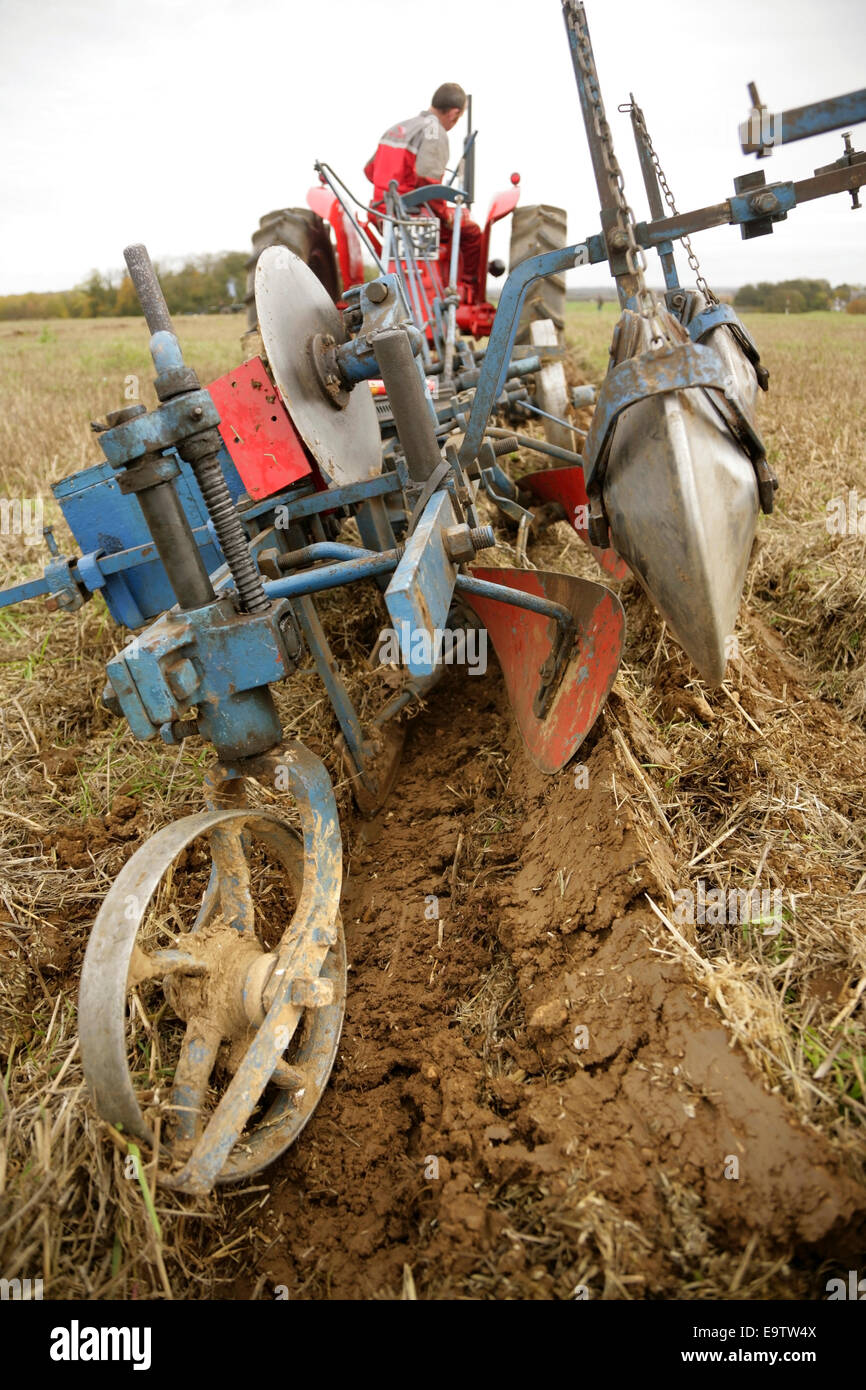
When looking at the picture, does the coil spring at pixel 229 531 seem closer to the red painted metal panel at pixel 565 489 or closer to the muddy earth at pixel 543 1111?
the muddy earth at pixel 543 1111

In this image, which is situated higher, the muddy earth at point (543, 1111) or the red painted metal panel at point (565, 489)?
the red painted metal panel at point (565, 489)

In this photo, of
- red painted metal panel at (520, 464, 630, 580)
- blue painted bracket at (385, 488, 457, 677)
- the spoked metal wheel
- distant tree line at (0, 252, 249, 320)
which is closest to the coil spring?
blue painted bracket at (385, 488, 457, 677)

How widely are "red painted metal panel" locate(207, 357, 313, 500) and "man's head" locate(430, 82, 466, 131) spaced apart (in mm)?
5415

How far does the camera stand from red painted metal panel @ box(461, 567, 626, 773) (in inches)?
93.2

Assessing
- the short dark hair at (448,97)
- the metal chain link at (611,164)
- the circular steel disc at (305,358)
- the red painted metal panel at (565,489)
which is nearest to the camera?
the metal chain link at (611,164)

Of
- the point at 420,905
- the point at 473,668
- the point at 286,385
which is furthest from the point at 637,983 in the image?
the point at 286,385

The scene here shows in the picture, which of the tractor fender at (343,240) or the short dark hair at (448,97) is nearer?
the tractor fender at (343,240)

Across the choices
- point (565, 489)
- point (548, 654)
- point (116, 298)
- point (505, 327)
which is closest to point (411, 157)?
point (565, 489)

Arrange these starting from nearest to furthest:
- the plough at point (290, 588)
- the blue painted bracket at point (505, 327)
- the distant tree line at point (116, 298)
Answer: the plough at point (290, 588), the blue painted bracket at point (505, 327), the distant tree line at point (116, 298)

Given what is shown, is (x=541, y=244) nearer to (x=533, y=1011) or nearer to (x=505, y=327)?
(x=505, y=327)

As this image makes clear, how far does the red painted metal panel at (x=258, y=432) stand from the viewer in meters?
2.60

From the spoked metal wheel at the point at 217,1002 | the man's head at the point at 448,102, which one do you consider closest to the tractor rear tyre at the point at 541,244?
the man's head at the point at 448,102

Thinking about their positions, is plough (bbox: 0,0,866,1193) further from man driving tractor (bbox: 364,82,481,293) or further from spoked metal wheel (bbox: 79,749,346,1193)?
man driving tractor (bbox: 364,82,481,293)

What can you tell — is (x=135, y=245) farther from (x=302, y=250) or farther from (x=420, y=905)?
(x=302, y=250)
